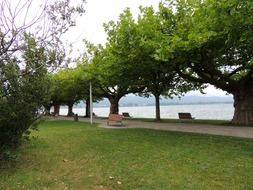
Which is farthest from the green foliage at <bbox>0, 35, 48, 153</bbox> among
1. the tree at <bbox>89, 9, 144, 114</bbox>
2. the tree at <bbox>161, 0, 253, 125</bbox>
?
the tree at <bbox>89, 9, 144, 114</bbox>

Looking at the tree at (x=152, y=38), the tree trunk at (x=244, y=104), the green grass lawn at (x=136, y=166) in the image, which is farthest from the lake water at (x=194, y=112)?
the green grass lawn at (x=136, y=166)

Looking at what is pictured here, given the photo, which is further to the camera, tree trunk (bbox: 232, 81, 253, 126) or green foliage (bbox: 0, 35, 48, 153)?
tree trunk (bbox: 232, 81, 253, 126)

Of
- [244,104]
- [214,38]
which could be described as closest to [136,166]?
[214,38]

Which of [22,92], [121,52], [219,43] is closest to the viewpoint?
[22,92]

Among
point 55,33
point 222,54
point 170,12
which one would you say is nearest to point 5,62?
point 55,33

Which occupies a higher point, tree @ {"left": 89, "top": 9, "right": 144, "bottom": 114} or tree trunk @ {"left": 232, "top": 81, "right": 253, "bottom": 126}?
tree @ {"left": 89, "top": 9, "right": 144, "bottom": 114}

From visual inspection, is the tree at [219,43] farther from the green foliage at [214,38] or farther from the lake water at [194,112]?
the lake water at [194,112]

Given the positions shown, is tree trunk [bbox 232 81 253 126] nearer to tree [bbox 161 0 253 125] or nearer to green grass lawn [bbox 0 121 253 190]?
tree [bbox 161 0 253 125]

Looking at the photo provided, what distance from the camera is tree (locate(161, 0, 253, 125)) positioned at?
45.6 feet

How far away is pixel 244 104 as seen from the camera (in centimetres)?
2302

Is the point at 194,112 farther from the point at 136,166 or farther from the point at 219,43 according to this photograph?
the point at 136,166

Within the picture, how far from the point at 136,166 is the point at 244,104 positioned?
15.3 meters

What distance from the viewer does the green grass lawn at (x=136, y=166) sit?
7.93 m

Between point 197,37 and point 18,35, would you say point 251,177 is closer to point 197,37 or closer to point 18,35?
point 18,35
